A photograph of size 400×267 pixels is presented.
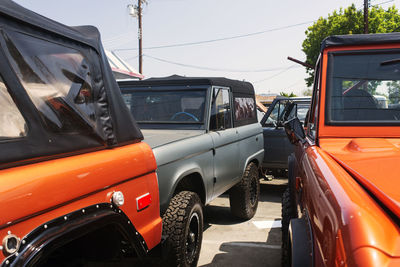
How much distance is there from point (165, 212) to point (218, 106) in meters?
1.90

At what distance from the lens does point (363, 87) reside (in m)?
2.74

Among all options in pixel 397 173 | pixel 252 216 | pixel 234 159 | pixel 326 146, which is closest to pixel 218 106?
pixel 234 159

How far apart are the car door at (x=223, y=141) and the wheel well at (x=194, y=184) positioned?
1.02 feet

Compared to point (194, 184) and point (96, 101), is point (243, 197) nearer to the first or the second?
point (194, 184)

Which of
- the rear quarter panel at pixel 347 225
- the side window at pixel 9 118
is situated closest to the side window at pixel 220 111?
the rear quarter panel at pixel 347 225

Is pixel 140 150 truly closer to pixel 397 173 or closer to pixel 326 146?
pixel 326 146

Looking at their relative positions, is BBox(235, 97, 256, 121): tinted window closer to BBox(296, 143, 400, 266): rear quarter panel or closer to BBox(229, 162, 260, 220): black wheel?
BBox(229, 162, 260, 220): black wheel

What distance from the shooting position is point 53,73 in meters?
1.79

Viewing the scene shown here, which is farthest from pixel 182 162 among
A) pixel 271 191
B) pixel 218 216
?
pixel 271 191

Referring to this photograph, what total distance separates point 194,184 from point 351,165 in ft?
7.56

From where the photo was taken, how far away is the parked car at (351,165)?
109 centimetres

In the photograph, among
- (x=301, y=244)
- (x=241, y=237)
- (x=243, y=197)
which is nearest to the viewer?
(x=301, y=244)

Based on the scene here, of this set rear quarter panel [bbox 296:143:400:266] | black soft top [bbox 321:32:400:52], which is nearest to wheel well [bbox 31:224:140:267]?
rear quarter panel [bbox 296:143:400:266]

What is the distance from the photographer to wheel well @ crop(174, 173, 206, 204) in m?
3.73
